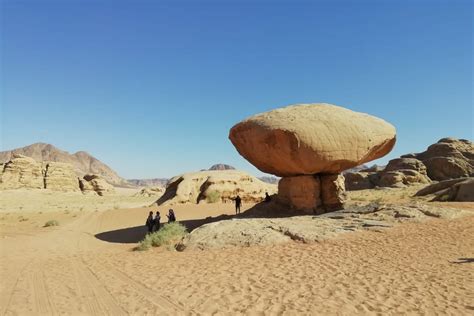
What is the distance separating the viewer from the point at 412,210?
42.8 ft

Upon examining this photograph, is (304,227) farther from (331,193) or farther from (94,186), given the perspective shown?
(94,186)

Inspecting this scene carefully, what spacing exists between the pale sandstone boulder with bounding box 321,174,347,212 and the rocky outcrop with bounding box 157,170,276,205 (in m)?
10.2

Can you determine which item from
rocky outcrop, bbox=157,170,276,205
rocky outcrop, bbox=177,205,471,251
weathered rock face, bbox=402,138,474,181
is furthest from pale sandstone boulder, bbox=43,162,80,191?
weathered rock face, bbox=402,138,474,181

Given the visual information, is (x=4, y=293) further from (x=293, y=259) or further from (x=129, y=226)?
(x=129, y=226)

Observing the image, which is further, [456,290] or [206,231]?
[206,231]

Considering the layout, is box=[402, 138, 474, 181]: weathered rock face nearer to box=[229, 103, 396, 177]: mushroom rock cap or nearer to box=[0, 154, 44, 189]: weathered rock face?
box=[229, 103, 396, 177]: mushroom rock cap

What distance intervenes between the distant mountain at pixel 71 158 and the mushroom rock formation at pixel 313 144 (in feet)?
435

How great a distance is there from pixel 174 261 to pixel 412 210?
30.6ft

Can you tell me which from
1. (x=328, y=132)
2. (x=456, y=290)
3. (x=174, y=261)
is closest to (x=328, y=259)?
(x=456, y=290)

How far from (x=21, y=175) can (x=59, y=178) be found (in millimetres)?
5045

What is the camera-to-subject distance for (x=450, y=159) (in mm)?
37062

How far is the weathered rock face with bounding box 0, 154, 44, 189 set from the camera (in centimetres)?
4619

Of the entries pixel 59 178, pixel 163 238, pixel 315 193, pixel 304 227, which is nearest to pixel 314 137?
pixel 315 193

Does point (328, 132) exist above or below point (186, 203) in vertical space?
above
